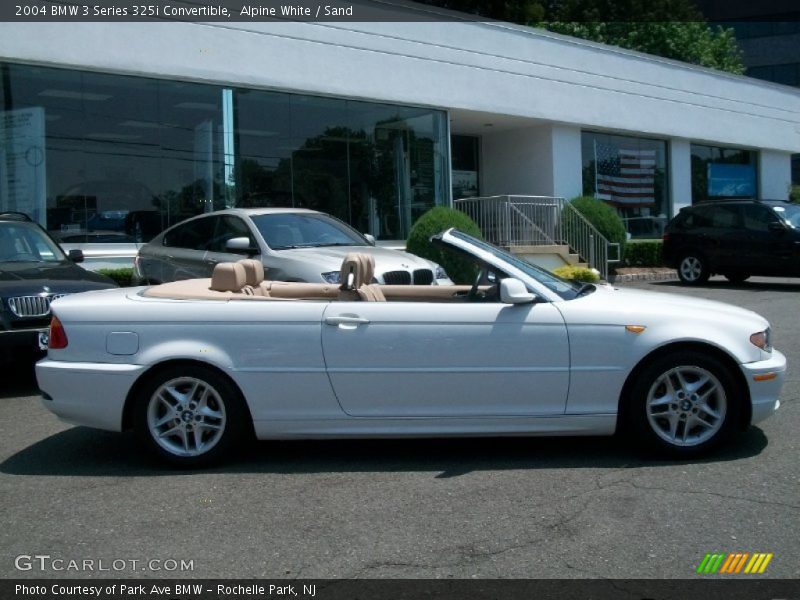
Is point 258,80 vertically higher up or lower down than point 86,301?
higher up

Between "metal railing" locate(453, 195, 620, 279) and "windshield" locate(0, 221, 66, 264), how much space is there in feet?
36.9

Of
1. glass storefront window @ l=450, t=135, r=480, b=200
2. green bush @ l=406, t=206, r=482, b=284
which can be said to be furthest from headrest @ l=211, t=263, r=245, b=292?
glass storefront window @ l=450, t=135, r=480, b=200

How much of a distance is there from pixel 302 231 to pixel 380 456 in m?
5.14

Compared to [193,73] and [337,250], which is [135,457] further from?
[193,73]

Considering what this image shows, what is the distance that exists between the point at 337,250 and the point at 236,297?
4254 mm

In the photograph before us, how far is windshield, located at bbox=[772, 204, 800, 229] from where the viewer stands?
16516 millimetres

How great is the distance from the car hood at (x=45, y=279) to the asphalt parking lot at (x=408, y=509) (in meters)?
2.00

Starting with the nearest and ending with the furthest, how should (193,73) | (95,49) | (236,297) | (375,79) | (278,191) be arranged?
1. (236,297)
2. (95,49)
3. (193,73)
4. (278,191)
5. (375,79)

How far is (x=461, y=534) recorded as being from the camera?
436 cm

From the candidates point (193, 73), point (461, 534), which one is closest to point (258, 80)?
point (193, 73)

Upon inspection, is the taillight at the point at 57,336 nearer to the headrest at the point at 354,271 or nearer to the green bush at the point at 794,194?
the headrest at the point at 354,271

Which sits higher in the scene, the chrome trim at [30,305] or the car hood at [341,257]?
the car hood at [341,257]

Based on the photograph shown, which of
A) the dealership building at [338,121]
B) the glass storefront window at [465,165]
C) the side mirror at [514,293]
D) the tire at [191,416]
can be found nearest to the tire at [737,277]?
the dealership building at [338,121]

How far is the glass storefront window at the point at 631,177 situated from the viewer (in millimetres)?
22453
